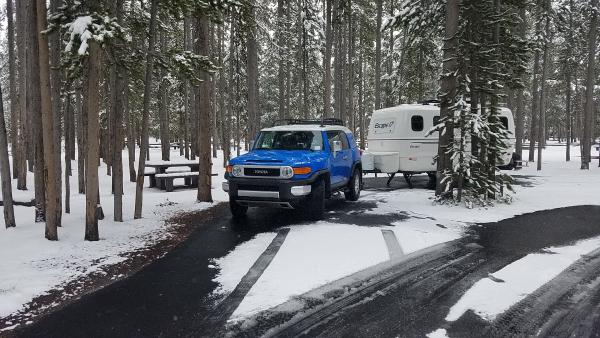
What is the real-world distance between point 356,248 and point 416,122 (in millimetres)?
8862

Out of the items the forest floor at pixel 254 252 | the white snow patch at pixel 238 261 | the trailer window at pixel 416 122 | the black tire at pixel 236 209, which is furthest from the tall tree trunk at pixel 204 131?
the trailer window at pixel 416 122

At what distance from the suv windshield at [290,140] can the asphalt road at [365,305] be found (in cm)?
344

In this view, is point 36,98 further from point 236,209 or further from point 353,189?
point 353,189

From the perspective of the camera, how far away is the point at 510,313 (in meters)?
4.18

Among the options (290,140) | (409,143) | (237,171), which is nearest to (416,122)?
(409,143)

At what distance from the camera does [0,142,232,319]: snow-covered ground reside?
5.09 meters

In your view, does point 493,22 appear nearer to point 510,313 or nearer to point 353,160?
point 353,160

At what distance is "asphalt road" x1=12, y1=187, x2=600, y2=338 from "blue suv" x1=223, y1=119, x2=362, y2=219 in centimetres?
180

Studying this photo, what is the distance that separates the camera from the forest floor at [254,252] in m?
4.64

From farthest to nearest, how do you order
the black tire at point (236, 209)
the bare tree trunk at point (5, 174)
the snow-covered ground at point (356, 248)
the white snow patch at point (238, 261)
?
the black tire at point (236, 209) → the bare tree trunk at point (5, 174) → the white snow patch at point (238, 261) → the snow-covered ground at point (356, 248)

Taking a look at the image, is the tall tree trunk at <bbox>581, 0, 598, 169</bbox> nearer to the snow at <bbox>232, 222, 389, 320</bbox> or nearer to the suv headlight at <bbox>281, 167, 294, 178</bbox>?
the snow at <bbox>232, 222, 389, 320</bbox>

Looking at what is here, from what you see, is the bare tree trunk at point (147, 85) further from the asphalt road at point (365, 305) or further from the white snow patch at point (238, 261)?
the white snow patch at point (238, 261)

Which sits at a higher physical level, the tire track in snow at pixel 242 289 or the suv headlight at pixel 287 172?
the suv headlight at pixel 287 172

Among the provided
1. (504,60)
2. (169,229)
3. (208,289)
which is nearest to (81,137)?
(169,229)
